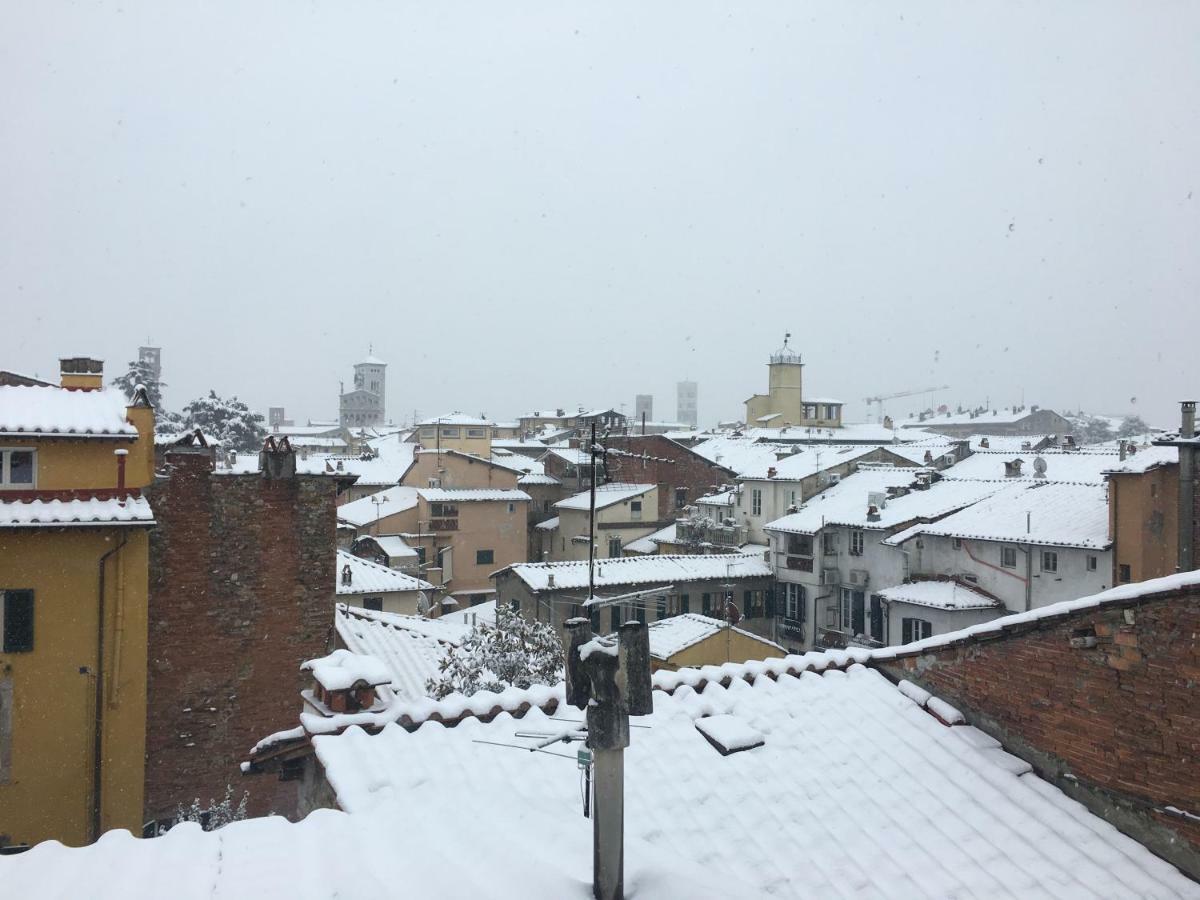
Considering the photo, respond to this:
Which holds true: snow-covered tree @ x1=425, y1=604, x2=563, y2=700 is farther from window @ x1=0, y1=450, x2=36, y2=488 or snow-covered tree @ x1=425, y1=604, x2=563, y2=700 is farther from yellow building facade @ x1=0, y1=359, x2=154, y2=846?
window @ x1=0, y1=450, x2=36, y2=488

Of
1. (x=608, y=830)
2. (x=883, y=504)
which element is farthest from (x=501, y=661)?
(x=883, y=504)

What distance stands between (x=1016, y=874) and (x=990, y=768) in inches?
39.9

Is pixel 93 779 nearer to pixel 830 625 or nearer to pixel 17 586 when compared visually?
pixel 17 586

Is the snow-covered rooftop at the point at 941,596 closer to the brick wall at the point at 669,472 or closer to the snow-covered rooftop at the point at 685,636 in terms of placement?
the snow-covered rooftop at the point at 685,636

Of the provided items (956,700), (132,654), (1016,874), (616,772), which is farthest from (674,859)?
(132,654)

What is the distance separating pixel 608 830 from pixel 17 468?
29.4 ft

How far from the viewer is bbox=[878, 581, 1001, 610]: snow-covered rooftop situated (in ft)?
74.2

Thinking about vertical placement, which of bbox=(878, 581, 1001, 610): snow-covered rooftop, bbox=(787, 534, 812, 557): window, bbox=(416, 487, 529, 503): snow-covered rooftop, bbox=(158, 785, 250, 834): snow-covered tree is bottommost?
bbox=(158, 785, 250, 834): snow-covered tree

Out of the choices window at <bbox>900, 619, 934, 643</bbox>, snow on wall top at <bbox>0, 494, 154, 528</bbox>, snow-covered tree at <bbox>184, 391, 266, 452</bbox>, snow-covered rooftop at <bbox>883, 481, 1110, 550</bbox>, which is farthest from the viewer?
snow-covered tree at <bbox>184, 391, 266, 452</bbox>

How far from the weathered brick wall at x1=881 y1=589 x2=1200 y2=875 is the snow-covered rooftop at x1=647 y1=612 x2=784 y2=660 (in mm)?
12357

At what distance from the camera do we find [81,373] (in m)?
11.9

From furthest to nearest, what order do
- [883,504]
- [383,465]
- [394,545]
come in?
[383,465] < [394,545] < [883,504]

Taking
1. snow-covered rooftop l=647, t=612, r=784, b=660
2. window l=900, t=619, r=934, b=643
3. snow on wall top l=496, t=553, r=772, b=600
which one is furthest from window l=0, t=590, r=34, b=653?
window l=900, t=619, r=934, b=643

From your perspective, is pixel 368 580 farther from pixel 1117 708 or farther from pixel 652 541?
pixel 1117 708
